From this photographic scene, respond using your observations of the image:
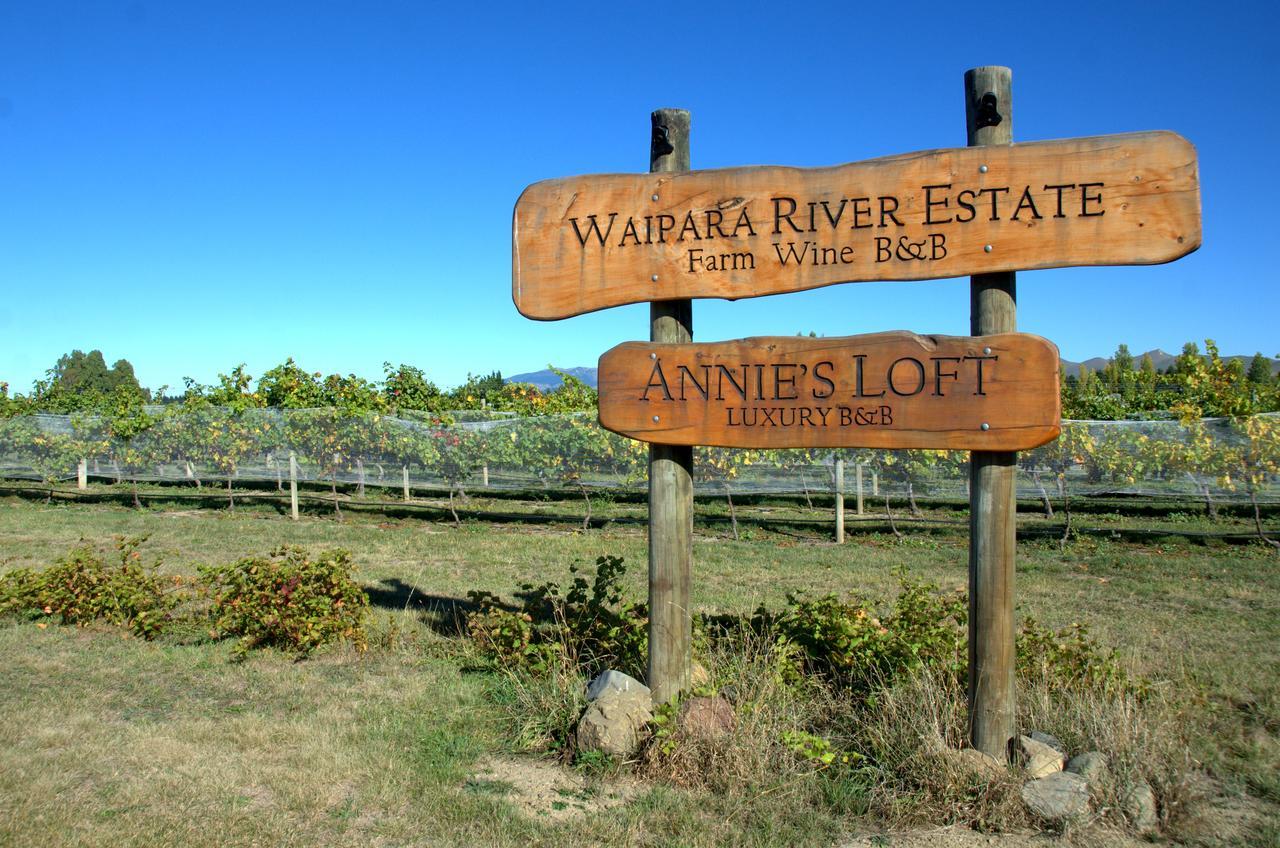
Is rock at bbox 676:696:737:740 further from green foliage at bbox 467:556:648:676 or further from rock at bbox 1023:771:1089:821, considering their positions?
rock at bbox 1023:771:1089:821

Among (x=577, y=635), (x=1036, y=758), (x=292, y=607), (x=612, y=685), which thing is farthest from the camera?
(x=292, y=607)

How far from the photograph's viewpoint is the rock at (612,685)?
4.34 meters

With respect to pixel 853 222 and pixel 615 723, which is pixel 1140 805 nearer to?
pixel 615 723

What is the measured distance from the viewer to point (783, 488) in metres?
15.6

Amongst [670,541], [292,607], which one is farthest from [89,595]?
[670,541]

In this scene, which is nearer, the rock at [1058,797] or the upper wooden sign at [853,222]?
the rock at [1058,797]

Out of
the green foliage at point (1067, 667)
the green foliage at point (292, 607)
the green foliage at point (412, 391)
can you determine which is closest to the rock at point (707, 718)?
the green foliage at point (1067, 667)

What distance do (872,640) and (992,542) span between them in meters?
1.16

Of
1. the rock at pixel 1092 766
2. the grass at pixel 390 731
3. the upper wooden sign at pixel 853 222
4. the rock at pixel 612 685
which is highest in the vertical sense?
the upper wooden sign at pixel 853 222

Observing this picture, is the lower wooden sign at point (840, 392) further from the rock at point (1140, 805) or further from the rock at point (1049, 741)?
the rock at point (1140, 805)

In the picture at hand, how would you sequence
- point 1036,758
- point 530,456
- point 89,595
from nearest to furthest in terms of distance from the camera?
1. point 1036,758
2. point 89,595
3. point 530,456

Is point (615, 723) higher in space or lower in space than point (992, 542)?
lower

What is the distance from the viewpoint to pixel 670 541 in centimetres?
446

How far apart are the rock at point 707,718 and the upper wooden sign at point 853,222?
6.21 ft
